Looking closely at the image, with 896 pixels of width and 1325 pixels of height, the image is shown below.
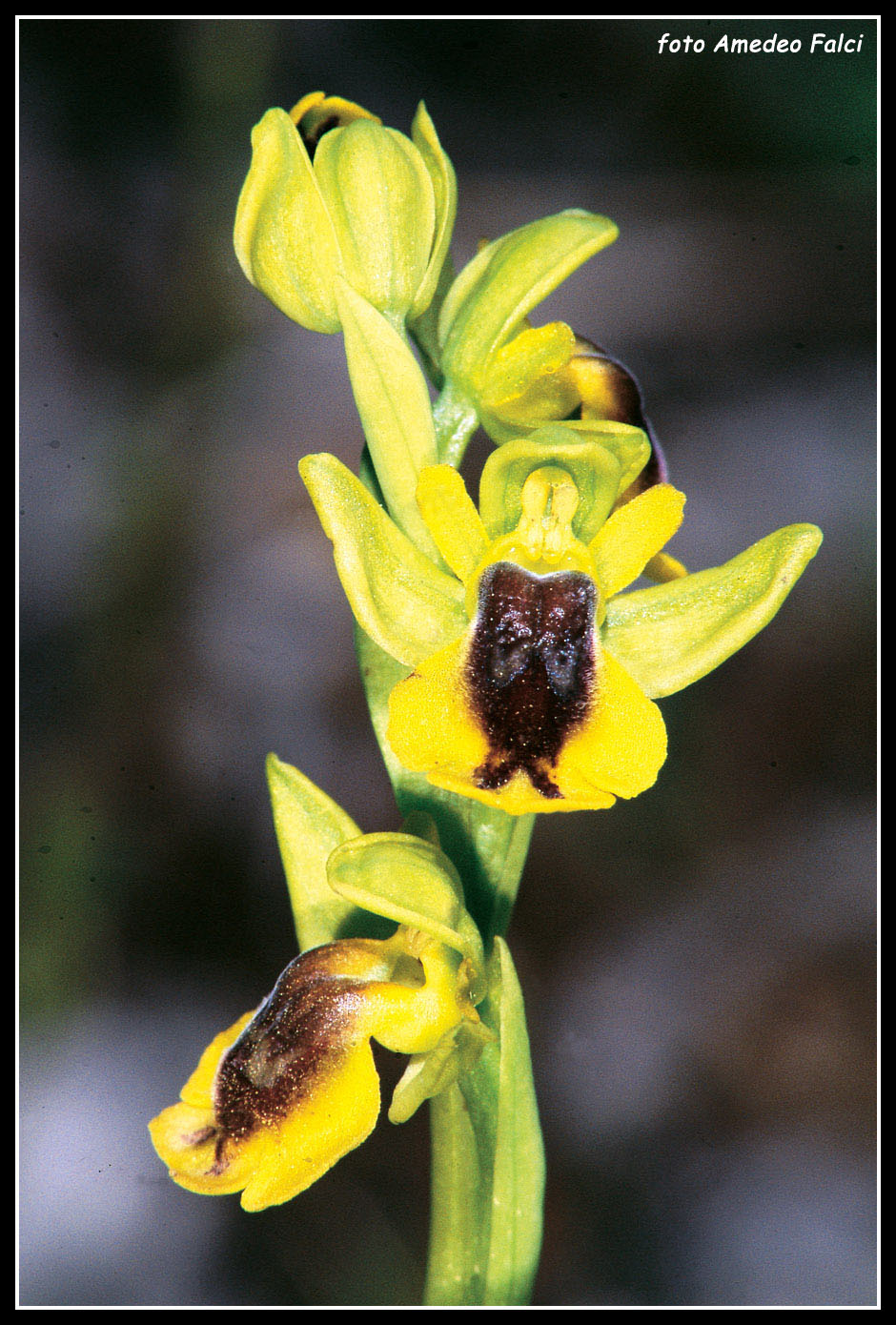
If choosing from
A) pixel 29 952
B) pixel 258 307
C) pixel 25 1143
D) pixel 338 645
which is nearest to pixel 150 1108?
pixel 25 1143

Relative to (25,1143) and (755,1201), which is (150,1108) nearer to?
(25,1143)

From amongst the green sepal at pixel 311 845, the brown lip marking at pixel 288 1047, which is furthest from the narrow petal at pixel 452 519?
the brown lip marking at pixel 288 1047

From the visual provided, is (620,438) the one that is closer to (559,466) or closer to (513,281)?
(559,466)

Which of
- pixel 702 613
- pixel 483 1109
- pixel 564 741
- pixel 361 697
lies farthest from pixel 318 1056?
pixel 361 697

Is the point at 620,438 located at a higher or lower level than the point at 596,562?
higher

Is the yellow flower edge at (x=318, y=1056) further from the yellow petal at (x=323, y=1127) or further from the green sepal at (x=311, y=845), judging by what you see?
the green sepal at (x=311, y=845)

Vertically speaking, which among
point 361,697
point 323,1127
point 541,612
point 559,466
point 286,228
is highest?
point 286,228
